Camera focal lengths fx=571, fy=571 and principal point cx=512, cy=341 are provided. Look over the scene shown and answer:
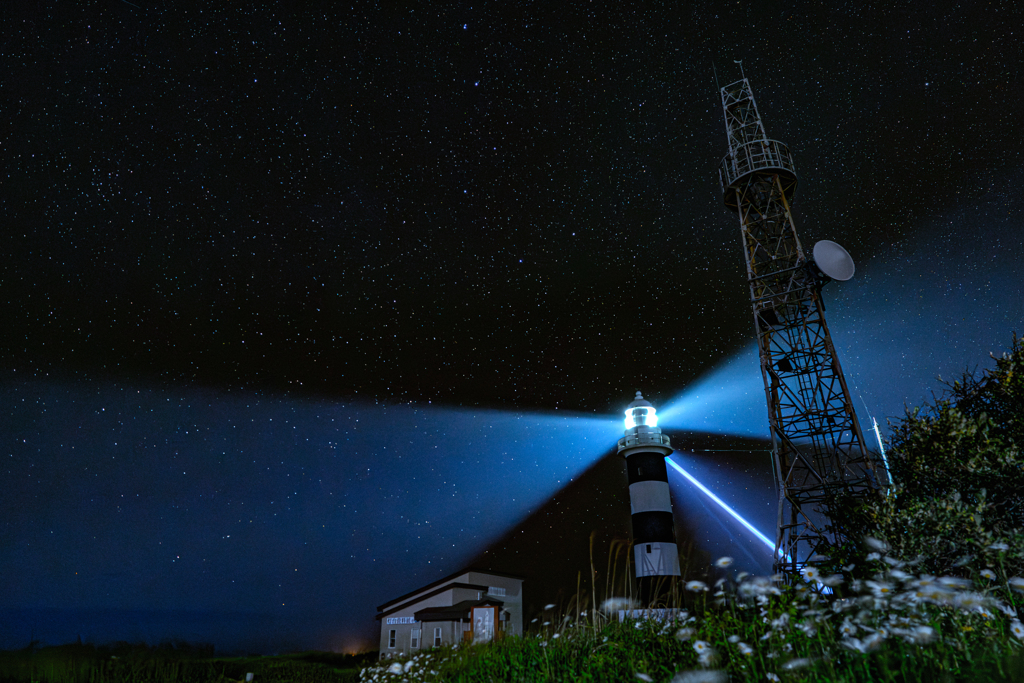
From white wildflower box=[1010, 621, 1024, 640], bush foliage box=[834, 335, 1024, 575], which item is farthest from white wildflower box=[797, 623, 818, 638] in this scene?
bush foliage box=[834, 335, 1024, 575]

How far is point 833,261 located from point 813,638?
17.7m

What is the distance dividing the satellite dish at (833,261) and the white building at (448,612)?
20.1 m

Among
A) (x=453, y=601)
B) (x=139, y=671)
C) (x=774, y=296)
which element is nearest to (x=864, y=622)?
(x=774, y=296)

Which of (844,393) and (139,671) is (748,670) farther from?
(139,671)

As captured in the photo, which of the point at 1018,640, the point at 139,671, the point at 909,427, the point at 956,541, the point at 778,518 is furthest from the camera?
the point at 778,518

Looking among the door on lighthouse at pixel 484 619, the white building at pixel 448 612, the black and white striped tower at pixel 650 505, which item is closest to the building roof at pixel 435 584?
the white building at pixel 448 612

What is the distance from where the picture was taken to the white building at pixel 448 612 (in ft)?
88.6

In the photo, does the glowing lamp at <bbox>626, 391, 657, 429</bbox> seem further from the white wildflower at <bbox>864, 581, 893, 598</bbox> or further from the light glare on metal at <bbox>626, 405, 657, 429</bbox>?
the white wildflower at <bbox>864, 581, 893, 598</bbox>

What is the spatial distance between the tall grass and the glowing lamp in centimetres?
1893

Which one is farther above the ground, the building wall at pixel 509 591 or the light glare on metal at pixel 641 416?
the light glare on metal at pixel 641 416

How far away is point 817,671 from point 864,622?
0.50 metres

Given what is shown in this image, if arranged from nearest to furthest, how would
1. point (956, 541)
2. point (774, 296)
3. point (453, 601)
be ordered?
point (956, 541) → point (774, 296) → point (453, 601)

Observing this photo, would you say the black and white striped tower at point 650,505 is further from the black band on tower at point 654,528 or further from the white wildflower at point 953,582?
the white wildflower at point 953,582

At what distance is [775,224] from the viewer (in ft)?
74.3
